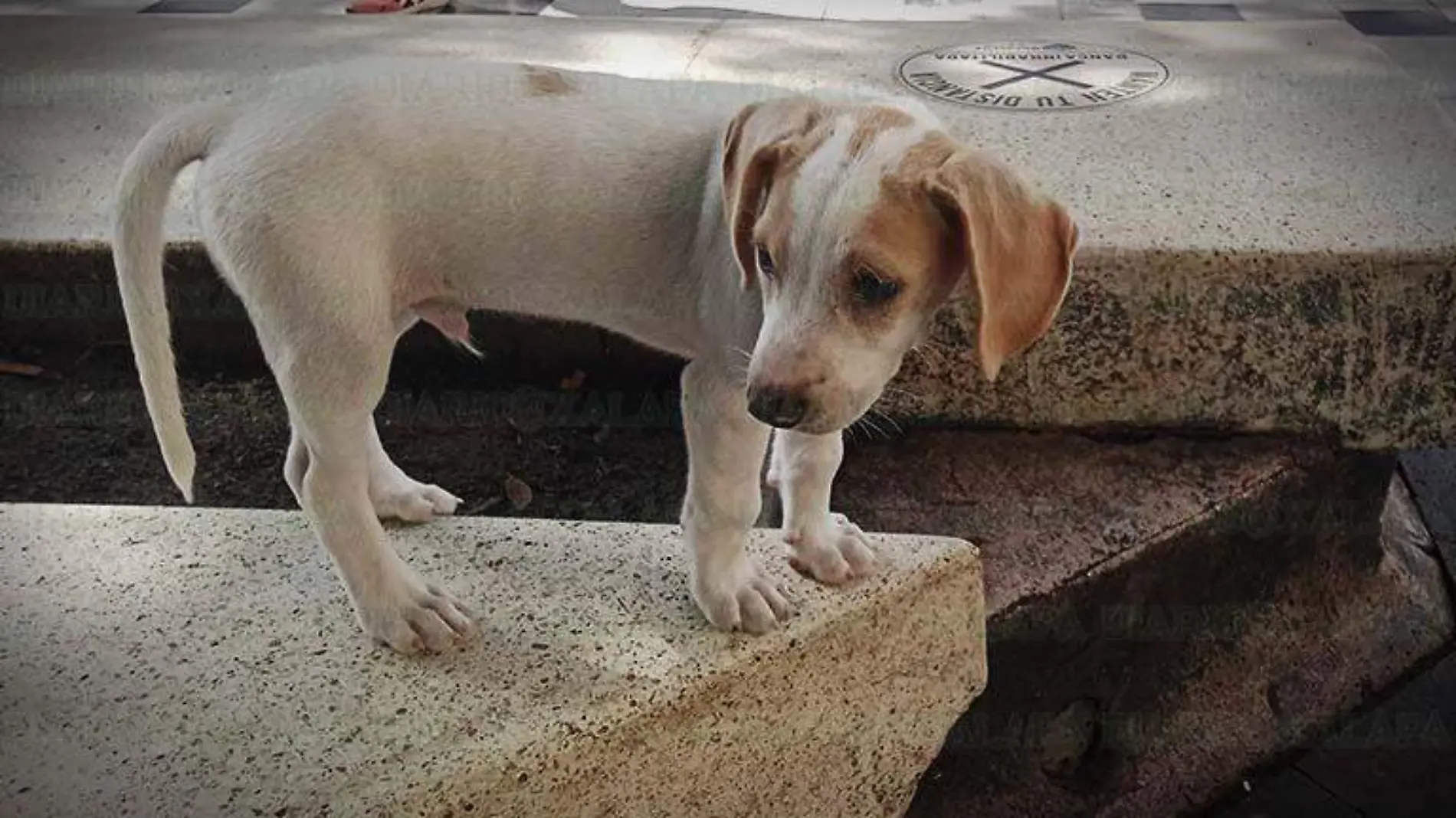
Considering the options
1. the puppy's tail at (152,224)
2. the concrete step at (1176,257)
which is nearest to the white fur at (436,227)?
the puppy's tail at (152,224)

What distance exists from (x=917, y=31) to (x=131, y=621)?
1.77 m

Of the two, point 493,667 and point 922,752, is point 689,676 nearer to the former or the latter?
point 493,667

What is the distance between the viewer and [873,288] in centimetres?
88

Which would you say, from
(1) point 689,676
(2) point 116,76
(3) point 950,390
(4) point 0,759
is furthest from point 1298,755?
(2) point 116,76

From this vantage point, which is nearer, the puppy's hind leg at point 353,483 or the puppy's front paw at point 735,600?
the puppy's hind leg at point 353,483

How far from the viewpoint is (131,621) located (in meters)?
1.20

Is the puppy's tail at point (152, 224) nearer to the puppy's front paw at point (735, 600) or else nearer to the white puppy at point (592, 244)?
the white puppy at point (592, 244)

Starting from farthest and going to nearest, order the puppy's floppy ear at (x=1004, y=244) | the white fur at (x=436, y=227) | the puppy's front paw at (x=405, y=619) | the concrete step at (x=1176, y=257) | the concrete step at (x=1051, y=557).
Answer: the concrete step at (x=1176, y=257), the concrete step at (x=1051, y=557), the puppy's front paw at (x=405, y=619), the white fur at (x=436, y=227), the puppy's floppy ear at (x=1004, y=244)

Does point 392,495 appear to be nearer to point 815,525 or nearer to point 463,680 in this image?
point 463,680

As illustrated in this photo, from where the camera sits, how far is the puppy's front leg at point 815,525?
124cm

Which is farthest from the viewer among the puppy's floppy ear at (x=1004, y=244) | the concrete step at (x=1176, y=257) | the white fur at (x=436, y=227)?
the concrete step at (x=1176, y=257)

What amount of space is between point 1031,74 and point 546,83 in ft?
4.28

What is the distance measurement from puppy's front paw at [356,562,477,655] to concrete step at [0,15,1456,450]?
59 centimetres

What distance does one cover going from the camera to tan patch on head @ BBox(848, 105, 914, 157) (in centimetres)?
90
